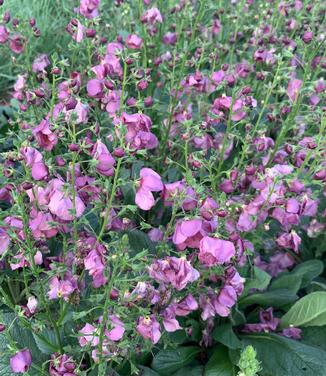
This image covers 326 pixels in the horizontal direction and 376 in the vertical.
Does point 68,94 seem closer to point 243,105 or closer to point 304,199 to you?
point 243,105

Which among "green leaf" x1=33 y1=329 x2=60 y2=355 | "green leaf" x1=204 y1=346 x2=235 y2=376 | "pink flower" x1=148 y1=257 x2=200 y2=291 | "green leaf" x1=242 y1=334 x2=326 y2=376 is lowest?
"green leaf" x1=204 y1=346 x2=235 y2=376

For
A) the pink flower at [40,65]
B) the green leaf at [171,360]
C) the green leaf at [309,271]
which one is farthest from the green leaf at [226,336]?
the pink flower at [40,65]

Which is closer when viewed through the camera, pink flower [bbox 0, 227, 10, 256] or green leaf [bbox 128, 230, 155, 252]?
pink flower [bbox 0, 227, 10, 256]

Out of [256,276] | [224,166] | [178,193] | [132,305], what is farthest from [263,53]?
[132,305]

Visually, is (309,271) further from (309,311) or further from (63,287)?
(63,287)

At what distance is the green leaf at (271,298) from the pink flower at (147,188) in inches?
34.1

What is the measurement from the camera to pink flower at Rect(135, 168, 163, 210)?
4.72 feet

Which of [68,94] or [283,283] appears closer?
[68,94]

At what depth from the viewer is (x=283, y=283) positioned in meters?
2.25

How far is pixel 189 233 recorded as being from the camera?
4.63 ft

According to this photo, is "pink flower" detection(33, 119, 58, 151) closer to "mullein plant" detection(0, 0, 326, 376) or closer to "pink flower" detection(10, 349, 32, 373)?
"mullein plant" detection(0, 0, 326, 376)

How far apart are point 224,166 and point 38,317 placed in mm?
1026

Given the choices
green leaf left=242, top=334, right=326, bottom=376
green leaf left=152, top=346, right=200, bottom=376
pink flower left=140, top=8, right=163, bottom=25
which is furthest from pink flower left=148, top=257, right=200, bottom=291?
pink flower left=140, top=8, right=163, bottom=25

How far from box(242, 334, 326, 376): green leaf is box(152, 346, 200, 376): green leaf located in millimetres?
217
